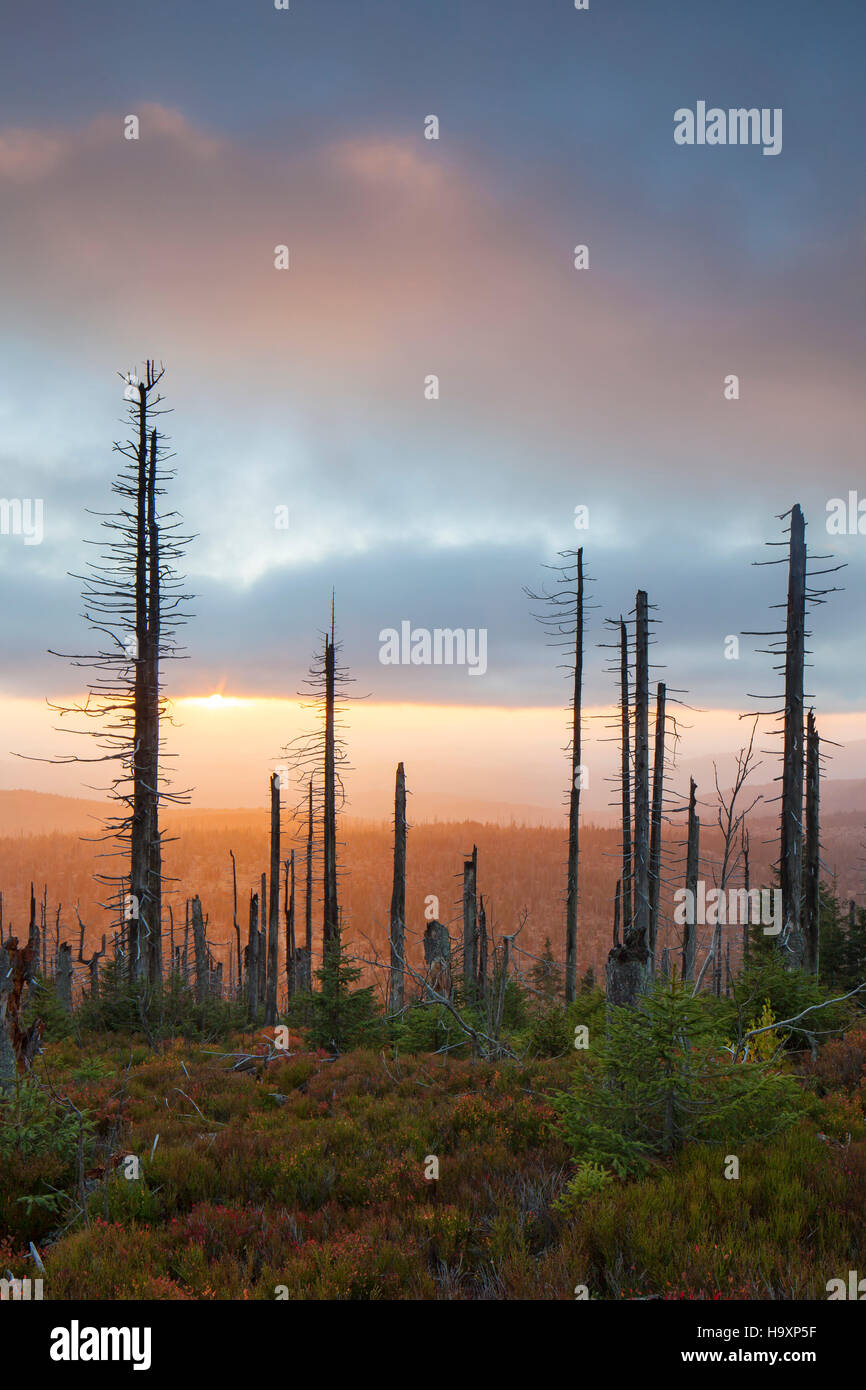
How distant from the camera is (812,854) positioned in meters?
21.5

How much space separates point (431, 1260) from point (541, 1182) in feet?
4.34

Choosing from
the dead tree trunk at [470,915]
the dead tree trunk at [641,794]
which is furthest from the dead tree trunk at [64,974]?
the dead tree trunk at [641,794]

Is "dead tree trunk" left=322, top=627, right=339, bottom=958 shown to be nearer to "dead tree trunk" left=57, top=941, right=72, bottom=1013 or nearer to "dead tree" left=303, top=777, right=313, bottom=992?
"dead tree" left=303, top=777, right=313, bottom=992

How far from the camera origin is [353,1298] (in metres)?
4.39

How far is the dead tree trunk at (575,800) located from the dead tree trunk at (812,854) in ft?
23.3

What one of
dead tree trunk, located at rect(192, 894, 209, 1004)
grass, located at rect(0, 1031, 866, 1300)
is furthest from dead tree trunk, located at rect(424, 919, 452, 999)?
dead tree trunk, located at rect(192, 894, 209, 1004)

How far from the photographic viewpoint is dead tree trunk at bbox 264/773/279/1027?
2242 centimetres

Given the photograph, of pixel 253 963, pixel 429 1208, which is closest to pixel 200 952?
pixel 253 963

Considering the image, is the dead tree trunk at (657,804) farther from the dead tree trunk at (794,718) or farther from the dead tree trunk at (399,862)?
the dead tree trunk at (399,862)

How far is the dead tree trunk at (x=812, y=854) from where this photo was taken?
20.1m
